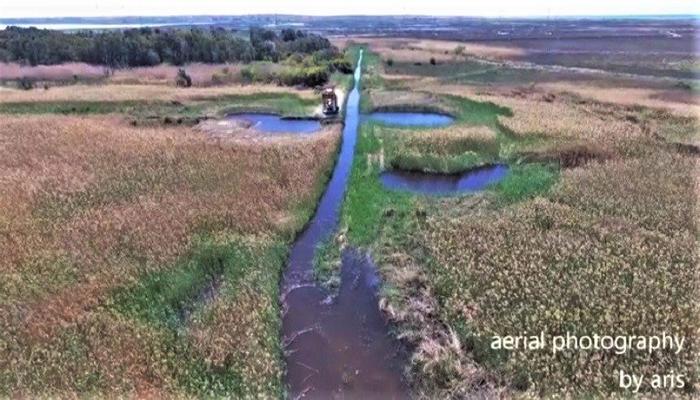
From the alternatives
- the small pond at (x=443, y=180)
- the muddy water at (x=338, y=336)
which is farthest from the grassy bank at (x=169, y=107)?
the muddy water at (x=338, y=336)

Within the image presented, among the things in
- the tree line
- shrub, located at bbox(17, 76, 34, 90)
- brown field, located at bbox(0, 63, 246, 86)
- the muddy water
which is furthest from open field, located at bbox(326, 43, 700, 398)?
the tree line

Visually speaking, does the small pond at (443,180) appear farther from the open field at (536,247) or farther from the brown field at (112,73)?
the brown field at (112,73)

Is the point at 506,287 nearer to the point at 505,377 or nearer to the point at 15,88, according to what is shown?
the point at 505,377

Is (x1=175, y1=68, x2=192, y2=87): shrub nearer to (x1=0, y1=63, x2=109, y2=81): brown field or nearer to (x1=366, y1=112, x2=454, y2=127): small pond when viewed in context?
(x1=0, y1=63, x2=109, y2=81): brown field

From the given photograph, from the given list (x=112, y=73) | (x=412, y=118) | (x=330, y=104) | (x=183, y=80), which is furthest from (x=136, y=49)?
(x=412, y=118)

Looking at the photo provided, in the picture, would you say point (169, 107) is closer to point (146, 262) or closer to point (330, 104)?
point (330, 104)

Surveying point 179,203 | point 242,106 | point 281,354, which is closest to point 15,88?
point 242,106
